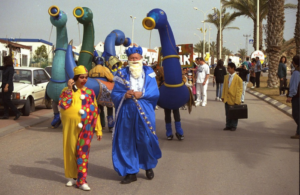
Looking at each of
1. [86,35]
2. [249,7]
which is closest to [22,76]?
[86,35]

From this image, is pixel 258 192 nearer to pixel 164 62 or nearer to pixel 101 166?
pixel 101 166

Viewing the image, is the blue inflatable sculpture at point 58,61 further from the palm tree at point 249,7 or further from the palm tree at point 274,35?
the palm tree at point 249,7

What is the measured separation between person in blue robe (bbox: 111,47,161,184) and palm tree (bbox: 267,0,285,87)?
64.5ft

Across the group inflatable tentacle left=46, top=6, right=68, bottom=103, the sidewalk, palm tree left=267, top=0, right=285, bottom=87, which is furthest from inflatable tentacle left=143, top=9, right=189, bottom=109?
palm tree left=267, top=0, right=285, bottom=87

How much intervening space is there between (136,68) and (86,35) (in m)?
5.92

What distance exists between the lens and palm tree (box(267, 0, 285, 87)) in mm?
24312

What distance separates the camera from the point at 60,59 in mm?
11406

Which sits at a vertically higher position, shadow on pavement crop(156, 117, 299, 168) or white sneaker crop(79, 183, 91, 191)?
shadow on pavement crop(156, 117, 299, 168)

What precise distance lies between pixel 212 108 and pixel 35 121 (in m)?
6.79

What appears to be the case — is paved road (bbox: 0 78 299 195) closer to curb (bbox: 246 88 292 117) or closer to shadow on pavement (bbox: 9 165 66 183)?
shadow on pavement (bbox: 9 165 66 183)

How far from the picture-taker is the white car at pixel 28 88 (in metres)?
13.4

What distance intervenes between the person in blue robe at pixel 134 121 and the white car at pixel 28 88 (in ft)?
23.9

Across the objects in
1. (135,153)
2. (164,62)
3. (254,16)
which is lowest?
(135,153)

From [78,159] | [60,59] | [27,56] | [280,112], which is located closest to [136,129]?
[78,159]
